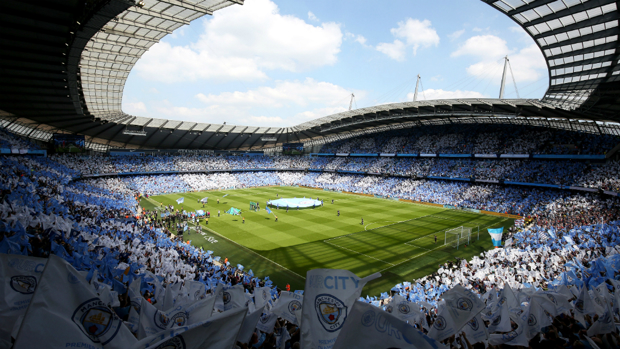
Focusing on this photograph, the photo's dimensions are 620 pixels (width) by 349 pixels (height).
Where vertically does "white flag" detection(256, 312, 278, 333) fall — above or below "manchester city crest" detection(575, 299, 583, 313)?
below

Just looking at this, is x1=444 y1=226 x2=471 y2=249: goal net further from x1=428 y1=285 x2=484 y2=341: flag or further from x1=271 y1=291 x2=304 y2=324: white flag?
x1=271 y1=291 x2=304 y2=324: white flag

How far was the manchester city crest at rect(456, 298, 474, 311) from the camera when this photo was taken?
18.0ft

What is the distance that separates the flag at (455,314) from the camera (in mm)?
5250

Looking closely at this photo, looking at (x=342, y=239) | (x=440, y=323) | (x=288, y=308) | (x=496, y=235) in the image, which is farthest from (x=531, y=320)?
(x=342, y=239)

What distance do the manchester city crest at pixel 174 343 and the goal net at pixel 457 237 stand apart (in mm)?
26161

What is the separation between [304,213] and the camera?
37.4 meters

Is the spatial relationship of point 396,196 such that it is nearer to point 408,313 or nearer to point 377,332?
point 408,313

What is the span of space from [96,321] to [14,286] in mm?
1630

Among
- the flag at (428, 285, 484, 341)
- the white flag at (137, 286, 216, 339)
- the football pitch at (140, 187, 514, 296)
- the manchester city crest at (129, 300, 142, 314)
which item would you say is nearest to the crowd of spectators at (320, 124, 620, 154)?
the football pitch at (140, 187, 514, 296)

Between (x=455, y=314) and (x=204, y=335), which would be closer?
(x=204, y=335)

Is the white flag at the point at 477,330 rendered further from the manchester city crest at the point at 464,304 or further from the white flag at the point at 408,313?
the white flag at the point at 408,313

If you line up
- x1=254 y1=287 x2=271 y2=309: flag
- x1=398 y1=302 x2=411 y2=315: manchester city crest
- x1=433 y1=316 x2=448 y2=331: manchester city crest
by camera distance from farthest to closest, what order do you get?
x1=254 y1=287 x2=271 y2=309: flag < x1=398 y1=302 x2=411 y2=315: manchester city crest < x1=433 y1=316 x2=448 y2=331: manchester city crest

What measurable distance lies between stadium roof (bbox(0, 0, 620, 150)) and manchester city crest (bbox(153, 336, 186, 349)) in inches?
586

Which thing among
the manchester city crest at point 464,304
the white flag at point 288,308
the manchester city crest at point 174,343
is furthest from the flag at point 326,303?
the manchester city crest at point 464,304
